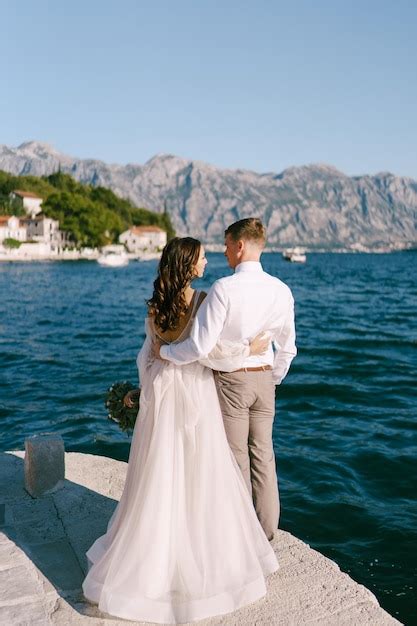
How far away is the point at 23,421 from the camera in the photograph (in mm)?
13016

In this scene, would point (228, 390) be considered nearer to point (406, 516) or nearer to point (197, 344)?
point (197, 344)

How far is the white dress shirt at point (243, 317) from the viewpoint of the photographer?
4020 millimetres

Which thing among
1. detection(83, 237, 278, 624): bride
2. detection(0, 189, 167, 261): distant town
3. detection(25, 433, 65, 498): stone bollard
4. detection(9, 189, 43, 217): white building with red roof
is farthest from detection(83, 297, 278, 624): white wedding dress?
detection(9, 189, 43, 217): white building with red roof

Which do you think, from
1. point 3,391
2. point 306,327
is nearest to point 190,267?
point 3,391

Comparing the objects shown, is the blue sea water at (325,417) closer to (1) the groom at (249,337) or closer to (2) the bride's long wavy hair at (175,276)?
(1) the groom at (249,337)

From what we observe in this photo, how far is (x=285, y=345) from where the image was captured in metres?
4.74

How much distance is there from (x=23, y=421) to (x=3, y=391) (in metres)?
3.22

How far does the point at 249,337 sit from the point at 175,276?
77cm

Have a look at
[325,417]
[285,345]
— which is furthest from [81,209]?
[285,345]

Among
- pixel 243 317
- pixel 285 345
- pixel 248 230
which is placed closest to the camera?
pixel 243 317

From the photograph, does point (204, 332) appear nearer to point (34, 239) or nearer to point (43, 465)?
point (43, 465)

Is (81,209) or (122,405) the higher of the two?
(81,209)

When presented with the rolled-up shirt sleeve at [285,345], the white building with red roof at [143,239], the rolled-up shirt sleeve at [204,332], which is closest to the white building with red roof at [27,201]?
the white building with red roof at [143,239]

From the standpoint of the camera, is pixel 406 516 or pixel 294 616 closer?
pixel 294 616
